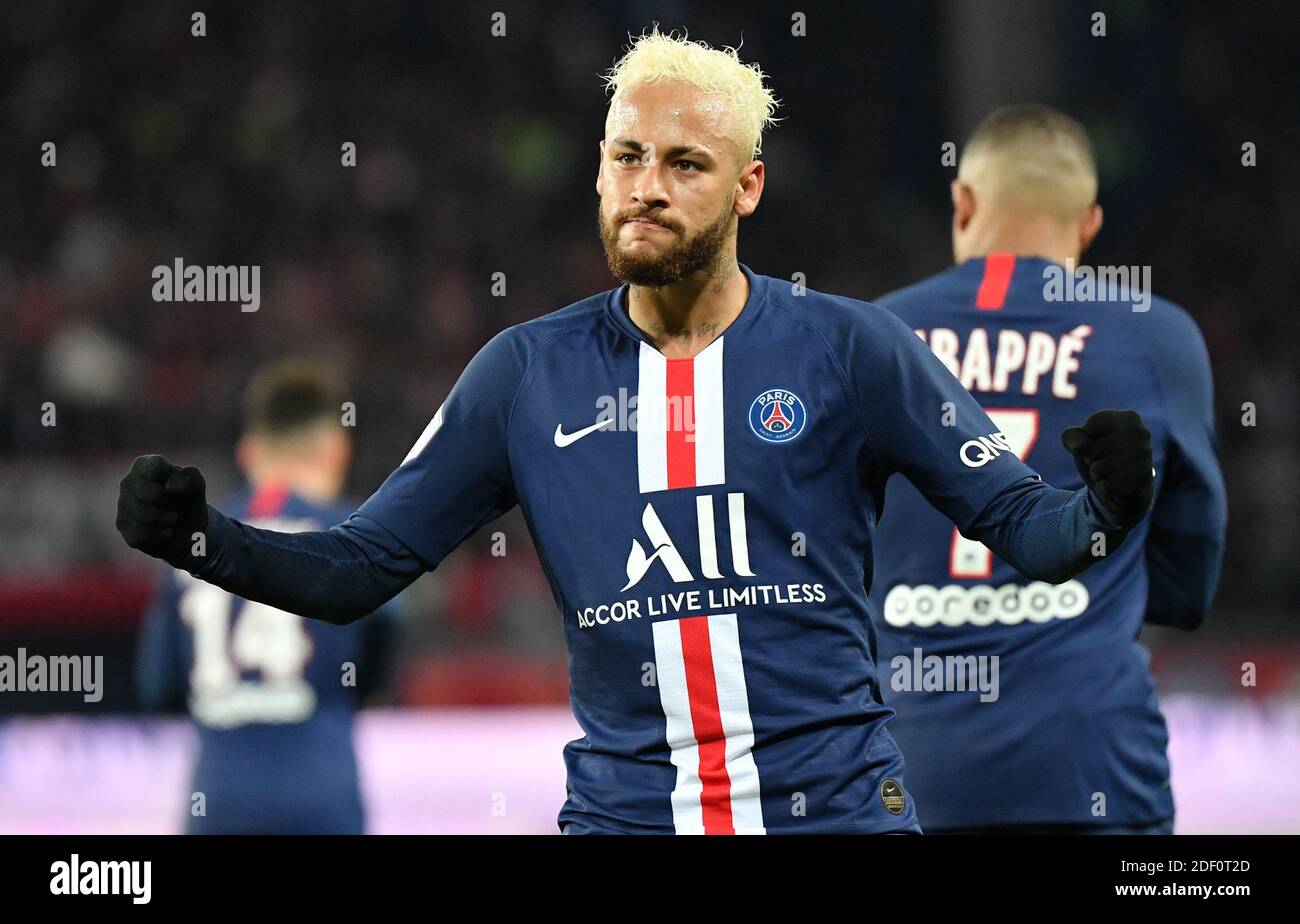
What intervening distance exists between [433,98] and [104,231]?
262cm

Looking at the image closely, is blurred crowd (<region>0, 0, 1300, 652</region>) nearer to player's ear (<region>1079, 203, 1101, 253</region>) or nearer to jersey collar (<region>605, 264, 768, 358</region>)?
player's ear (<region>1079, 203, 1101, 253</region>)

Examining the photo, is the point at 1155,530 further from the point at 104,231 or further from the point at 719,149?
the point at 104,231

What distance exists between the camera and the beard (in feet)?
8.71

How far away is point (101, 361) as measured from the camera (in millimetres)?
9445

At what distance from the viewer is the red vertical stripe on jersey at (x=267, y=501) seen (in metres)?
4.52

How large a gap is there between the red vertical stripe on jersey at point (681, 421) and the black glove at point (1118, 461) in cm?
57

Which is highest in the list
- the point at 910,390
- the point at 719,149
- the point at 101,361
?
the point at 101,361

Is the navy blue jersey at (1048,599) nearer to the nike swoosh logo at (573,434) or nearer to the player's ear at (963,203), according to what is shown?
the player's ear at (963,203)

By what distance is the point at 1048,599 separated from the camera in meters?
3.47

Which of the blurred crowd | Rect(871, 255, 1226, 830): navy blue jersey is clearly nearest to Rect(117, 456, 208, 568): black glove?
Rect(871, 255, 1226, 830): navy blue jersey

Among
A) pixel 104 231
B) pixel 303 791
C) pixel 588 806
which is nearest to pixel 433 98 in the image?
pixel 104 231

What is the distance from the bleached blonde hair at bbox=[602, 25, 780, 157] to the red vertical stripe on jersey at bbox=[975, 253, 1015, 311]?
3.17 ft

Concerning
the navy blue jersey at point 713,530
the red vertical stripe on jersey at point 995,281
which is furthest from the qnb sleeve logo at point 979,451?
the red vertical stripe on jersey at point 995,281

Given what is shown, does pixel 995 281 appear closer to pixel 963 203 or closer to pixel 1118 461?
pixel 963 203
